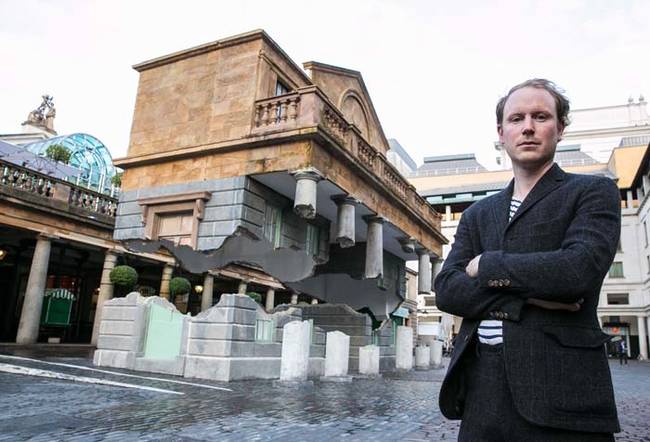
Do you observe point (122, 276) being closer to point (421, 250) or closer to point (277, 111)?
point (421, 250)

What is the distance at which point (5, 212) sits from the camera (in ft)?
66.2

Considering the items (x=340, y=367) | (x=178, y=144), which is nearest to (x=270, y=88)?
(x=178, y=144)

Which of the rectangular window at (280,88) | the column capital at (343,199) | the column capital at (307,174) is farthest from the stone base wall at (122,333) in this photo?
the rectangular window at (280,88)

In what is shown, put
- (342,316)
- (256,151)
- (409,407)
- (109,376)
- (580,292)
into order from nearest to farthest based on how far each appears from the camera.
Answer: (580,292) < (409,407) < (109,376) < (256,151) < (342,316)

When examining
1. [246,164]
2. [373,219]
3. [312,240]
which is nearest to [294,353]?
[246,164]

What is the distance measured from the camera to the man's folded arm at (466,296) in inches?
75.6

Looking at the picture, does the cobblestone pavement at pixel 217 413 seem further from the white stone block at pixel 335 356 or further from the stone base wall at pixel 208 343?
the white stone block at pixel 335 356

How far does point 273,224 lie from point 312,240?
8.86 feet

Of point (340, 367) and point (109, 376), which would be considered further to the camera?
point (340, 367)

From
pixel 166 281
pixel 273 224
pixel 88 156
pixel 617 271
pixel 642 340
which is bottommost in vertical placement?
pixel 642 340

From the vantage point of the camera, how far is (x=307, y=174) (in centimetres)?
1145

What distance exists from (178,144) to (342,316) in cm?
845

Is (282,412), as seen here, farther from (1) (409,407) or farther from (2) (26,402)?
(2) (26,402)

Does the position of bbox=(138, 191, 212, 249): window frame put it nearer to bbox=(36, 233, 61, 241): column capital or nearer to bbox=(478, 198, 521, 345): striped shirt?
bbox=(478, 198, 521, 345): striped shirt
